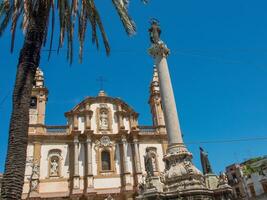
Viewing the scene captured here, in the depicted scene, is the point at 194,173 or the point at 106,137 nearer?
the point at 194,173

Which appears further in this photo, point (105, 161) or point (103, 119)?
point (103, 119)

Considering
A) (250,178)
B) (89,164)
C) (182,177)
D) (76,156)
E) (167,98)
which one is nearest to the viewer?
(182,177)

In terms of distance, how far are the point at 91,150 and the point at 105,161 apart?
1.74 m

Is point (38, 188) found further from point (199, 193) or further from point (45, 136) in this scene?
point (199, 193)

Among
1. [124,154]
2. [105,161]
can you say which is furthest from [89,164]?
[124,154]

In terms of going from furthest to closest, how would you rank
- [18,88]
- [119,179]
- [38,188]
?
[119,179] → [38,188] → [18,88]

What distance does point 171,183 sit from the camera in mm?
13555

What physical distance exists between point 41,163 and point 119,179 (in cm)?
729

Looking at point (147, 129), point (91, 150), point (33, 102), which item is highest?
point (33, 102)

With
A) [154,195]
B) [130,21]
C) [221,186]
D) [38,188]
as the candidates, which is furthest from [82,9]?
[38,188]

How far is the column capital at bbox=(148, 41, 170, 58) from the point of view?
1733 centimetres

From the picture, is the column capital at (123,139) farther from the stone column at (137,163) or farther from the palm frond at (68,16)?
the palm frond at (68,16)

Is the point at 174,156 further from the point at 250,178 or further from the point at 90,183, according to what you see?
the point at 250,178

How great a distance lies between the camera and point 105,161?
2980 cm
